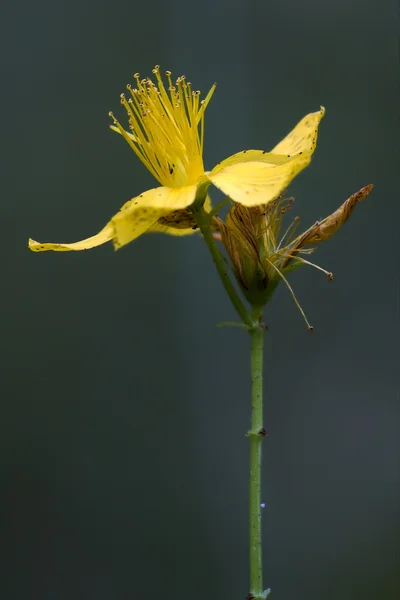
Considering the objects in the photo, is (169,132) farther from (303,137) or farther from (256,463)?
(256,463)

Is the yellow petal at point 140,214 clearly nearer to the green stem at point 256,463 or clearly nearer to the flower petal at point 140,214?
the flower petal at point 140,214

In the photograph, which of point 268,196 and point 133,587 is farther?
point 133,587

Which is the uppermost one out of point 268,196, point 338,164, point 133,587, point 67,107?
point 67,107

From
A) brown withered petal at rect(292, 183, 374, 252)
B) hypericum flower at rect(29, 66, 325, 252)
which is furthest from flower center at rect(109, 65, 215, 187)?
brown withered petal at rect(292, 183, 374, 252)

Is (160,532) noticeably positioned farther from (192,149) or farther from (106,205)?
(192,149)

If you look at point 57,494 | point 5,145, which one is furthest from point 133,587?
point 5,145

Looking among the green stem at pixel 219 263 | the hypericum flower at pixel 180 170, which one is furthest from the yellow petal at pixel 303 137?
the green stem at pixel 219 263

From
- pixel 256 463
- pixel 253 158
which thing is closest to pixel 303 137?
pixel 253 158
